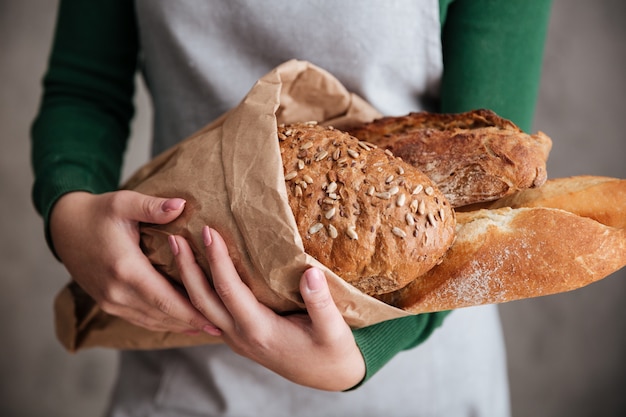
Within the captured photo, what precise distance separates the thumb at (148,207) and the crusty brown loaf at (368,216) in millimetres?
146

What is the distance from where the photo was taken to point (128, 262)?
2.60 feet

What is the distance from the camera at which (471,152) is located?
736 millimetres

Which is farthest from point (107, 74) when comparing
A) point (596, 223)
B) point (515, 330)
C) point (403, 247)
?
point (515, 330)

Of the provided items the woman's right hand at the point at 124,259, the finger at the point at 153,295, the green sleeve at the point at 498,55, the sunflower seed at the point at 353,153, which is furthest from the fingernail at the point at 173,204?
the green sleeve at the point at 498,55

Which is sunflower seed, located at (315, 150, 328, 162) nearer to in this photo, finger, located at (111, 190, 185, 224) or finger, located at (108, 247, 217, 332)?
finger, located at (111, 190, 185, 224)

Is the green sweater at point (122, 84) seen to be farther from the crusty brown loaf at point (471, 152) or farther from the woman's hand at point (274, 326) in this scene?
the crusty brown loaf at point (471, 152)

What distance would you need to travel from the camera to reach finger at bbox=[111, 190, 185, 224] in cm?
73

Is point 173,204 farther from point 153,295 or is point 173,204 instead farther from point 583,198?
point 583,198

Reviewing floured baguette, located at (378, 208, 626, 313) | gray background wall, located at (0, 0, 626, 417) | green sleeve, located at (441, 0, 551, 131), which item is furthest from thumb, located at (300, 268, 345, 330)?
gray background wall, located at (0, 0, 626, 417)

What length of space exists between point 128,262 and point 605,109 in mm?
1962

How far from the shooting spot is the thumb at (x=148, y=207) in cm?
73

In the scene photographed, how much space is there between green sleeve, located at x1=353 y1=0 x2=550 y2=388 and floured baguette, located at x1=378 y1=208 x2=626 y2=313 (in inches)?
8.4

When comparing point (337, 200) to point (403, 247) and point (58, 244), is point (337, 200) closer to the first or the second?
point (403, 247)

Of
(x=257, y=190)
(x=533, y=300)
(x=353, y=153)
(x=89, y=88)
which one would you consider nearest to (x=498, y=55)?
(x=353, y=153)
